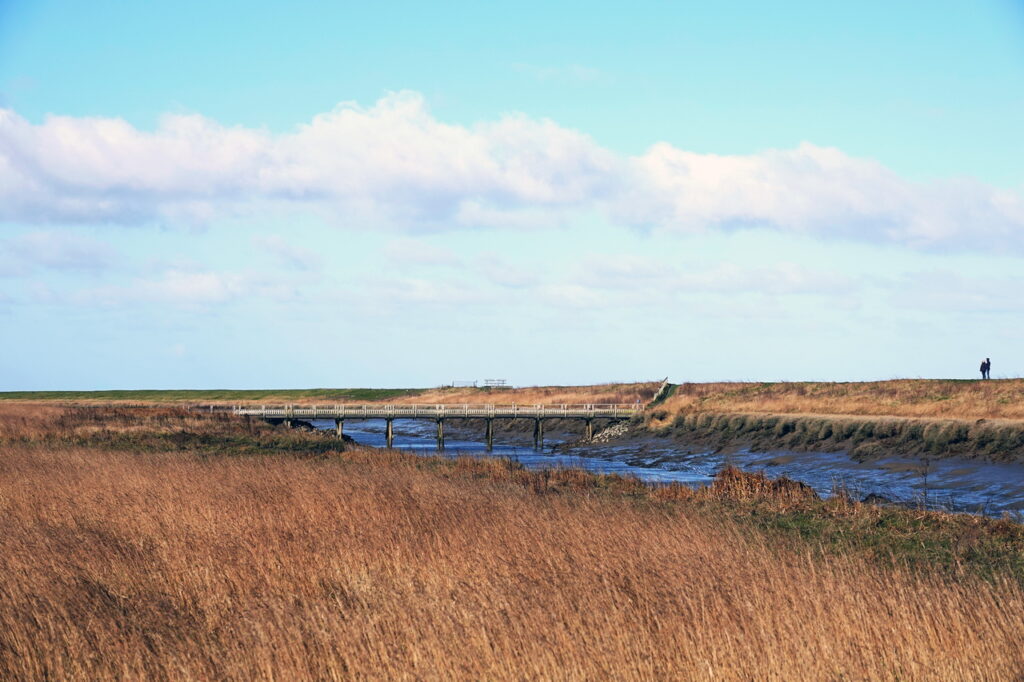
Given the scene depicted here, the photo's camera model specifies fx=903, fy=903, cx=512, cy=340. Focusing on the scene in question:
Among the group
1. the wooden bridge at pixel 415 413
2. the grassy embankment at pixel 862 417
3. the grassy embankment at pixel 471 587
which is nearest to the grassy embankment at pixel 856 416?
the grassy embankment at pixel 862 417

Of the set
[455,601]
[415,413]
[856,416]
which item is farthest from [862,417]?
[455,601]

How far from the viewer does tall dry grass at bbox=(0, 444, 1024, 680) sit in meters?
7.49

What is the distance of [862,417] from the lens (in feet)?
158

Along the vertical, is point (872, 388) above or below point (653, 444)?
above

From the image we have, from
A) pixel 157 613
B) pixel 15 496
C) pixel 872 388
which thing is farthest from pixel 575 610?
pixel 872 388

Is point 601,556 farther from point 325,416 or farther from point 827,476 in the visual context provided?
point 325,416

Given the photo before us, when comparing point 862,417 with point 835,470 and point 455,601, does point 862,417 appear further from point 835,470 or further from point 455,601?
point 455,601

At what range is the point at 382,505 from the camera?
47.7 ft

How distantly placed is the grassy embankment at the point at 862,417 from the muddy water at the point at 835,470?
149 cm

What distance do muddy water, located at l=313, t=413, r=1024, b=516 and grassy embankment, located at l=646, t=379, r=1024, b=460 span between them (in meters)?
1.49

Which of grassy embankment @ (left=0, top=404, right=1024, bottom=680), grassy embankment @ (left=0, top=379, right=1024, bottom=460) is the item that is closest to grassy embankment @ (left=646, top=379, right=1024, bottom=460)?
grassy embankment @ (left=0, top=379, right=1024, bottom=460)

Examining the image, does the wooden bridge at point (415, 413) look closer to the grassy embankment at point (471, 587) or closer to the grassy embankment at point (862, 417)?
the grassy embankment at point (862, 417)

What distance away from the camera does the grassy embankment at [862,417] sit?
40.0 metres

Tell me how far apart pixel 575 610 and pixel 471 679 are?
5.58 ft
